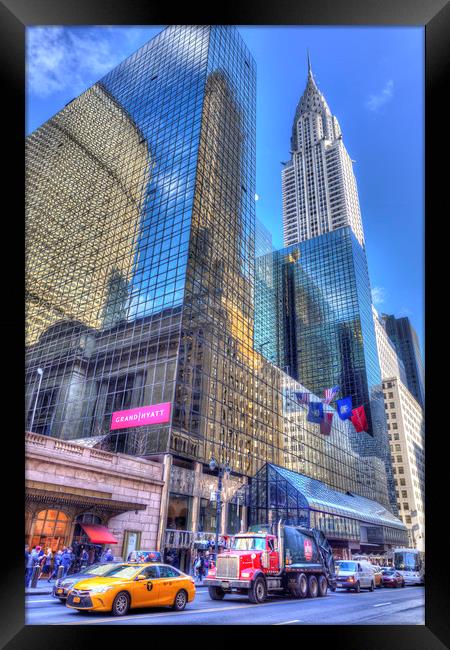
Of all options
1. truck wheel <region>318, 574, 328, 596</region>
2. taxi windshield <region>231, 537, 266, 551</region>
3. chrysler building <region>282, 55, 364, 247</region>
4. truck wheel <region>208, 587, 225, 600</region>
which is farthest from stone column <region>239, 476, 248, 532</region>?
chrysler building <region>282, 55, 364, 247</region>

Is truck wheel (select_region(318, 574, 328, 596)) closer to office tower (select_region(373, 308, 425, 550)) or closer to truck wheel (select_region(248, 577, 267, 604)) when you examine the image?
truck wheel (select_region(248, 577, 267, 604))

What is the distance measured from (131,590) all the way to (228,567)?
17.8 ft

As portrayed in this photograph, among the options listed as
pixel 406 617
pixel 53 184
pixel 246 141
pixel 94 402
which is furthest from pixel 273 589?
pixel 53 184

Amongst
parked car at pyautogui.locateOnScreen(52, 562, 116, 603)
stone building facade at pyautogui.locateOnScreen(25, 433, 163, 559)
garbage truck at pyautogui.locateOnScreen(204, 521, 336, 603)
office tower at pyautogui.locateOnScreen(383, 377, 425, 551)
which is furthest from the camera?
office tower at pyautogui.locateOnScreen(383, 377, 425, 551)

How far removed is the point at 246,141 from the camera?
71.9 m

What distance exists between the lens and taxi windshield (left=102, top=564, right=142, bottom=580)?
12922mm

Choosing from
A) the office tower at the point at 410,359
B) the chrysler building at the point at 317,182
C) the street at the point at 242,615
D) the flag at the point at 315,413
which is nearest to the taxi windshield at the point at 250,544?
the street at the point at 242,615

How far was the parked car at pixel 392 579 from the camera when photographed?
3141cm

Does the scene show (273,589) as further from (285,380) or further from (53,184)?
(53,184)

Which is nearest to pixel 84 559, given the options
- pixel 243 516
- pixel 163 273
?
pixel 243 516

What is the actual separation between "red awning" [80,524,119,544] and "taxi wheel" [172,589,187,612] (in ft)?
51.7

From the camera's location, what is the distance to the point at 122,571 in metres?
13.1
